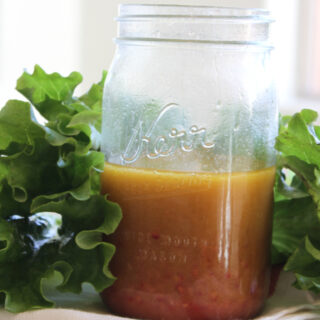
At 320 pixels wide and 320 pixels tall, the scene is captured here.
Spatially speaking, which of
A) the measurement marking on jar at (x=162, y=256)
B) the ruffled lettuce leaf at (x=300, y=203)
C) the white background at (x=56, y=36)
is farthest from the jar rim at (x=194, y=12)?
the white background at (x=56, y=36)

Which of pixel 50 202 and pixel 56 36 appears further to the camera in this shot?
pixel 56 36

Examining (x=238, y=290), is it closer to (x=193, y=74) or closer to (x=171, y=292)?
(x=171, y=292)

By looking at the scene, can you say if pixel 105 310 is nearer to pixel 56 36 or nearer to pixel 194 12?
pixel 194 12

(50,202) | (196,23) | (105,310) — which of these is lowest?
(105,310)

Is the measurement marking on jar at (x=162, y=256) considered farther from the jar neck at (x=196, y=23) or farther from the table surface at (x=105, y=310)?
the jar neck at (x=196, y=23)

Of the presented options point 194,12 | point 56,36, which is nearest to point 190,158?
point 194,12

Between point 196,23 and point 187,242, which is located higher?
point 196,23

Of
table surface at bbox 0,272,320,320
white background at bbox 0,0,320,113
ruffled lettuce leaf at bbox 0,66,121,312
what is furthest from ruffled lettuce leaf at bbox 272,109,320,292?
white background at bbox 0,0,320,113

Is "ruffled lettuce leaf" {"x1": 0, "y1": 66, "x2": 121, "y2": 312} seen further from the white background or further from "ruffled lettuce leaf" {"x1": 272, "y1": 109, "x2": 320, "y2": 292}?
the white background
